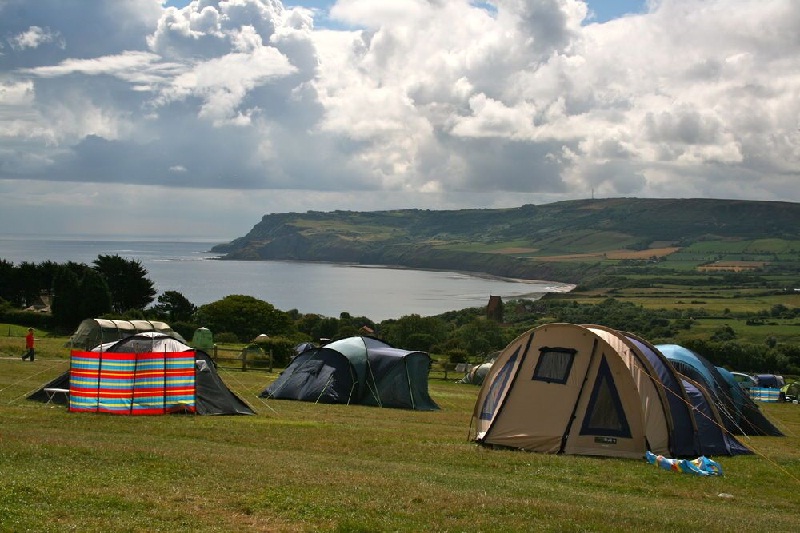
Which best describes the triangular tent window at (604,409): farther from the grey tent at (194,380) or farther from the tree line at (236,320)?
the tree line at (236,320)

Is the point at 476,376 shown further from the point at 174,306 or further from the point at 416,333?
the point at 174,306

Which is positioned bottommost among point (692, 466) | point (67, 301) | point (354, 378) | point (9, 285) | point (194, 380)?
point (692, 466)

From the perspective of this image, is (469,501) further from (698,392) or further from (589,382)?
(698,392)

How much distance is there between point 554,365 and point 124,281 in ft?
220

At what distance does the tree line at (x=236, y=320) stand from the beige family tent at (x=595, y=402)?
28.8 metres

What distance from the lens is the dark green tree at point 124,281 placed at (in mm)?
78500

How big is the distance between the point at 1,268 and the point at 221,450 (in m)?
72.7

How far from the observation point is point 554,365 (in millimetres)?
17672

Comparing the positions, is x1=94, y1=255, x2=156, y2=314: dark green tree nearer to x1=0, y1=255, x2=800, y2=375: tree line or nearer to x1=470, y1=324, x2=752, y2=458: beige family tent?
x1=0, y1=255, x2=800, y2=375: tree line

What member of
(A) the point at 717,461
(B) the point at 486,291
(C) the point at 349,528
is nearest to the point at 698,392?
(A) the point at 717,461

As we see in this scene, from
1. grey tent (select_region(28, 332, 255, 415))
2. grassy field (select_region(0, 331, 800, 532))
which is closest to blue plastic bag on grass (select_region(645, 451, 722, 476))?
grassy field (select_region(0, 331, 800, 532))

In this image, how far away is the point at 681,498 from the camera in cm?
1323

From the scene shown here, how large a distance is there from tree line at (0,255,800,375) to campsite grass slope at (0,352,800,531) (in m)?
28.0

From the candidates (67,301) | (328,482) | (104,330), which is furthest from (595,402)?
(67,301)
